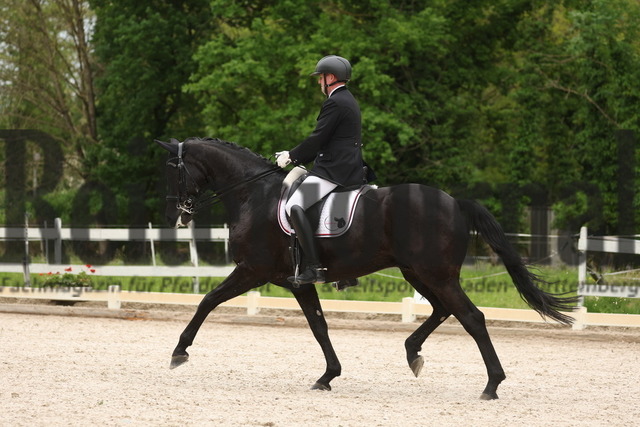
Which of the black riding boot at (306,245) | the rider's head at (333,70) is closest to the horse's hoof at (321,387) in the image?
the black riding boot at (306,245)

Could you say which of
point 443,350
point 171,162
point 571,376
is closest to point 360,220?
point 171,162

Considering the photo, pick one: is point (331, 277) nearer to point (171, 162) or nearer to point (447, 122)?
point (171, 162)

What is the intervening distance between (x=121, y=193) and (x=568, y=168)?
40.4ft

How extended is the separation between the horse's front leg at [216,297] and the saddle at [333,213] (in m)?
0.52

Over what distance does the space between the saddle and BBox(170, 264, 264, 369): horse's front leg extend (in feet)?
1.72

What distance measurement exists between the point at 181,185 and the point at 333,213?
1455mm

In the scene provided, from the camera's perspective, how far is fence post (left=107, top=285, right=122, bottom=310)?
44.3 ft

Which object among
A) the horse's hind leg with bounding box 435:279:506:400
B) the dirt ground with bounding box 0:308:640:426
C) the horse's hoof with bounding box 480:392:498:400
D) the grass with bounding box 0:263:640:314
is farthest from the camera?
the grass with bounding box 0:263:640:314

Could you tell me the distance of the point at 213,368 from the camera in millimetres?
8523

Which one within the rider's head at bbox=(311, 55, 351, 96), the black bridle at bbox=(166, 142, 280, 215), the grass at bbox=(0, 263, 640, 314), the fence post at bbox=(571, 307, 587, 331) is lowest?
the fence post at bbox=(571, 307, 587, 331)

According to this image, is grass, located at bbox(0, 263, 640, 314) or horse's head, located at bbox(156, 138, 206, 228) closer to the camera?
horse's head, located at bbox(156, 138, 206, 228)

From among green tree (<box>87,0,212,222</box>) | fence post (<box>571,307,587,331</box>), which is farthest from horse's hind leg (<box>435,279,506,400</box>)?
green tree (<box>87,0,212,222</box>)

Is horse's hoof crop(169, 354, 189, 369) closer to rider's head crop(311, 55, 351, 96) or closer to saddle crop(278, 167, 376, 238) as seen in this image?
saddle crop(278, 167, 376, 238)

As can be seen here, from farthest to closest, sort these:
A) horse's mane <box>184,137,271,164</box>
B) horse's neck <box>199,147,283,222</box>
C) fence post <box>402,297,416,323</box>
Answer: fence post <box>402,297,416,323</box> < horse's mane <box>184,137,271,164</box> < horse's neck <box>199,147,283,222</box>
